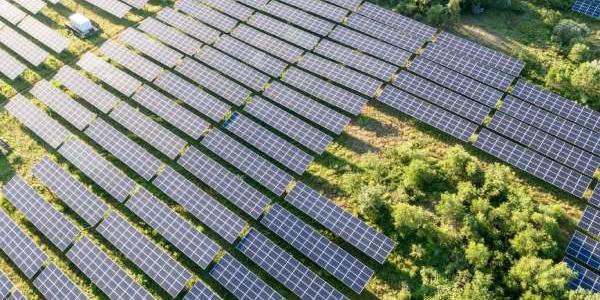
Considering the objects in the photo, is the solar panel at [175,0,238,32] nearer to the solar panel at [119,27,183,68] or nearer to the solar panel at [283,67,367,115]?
the solar panel at [119,27,183,68]

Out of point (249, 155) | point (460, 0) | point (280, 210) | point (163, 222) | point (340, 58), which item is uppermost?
point (460, 0)

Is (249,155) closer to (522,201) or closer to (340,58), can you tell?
(340,58)

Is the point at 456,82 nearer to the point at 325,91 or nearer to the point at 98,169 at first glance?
the point at 325,91

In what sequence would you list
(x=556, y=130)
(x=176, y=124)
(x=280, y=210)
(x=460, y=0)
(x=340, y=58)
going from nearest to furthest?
(x=280, y=210) < (x=556, y=130) < (x=176, y=124) < (x=340, y=58) < (x=460, y=0)

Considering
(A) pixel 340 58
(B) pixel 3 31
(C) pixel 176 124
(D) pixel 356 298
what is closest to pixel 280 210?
(D) pixel 356 298

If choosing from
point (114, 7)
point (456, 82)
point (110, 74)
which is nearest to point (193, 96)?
point (110, 74)

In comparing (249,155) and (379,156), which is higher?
(379,156)

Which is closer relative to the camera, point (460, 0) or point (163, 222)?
point (163, 222)
